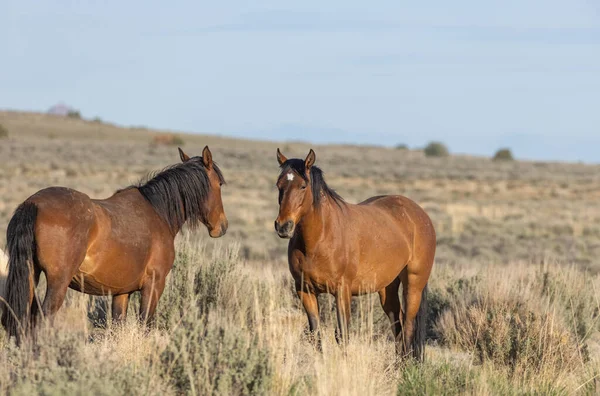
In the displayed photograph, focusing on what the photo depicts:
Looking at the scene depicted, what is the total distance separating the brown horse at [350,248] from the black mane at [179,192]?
2.70 ft

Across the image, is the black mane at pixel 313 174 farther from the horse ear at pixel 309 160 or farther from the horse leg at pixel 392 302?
the horse leg at pixel 392 302

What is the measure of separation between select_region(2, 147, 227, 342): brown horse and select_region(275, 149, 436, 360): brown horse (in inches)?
37.4

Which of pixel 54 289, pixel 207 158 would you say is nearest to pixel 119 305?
pixel 54 289

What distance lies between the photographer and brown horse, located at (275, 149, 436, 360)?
23.3 ft

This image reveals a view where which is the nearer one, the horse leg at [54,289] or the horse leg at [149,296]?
the horse leg at [54,289]

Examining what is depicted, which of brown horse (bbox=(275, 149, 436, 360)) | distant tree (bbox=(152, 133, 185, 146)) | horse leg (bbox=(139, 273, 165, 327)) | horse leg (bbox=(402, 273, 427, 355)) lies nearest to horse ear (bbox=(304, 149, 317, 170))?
brown horse (bbox=(275, 149, 436, 360))

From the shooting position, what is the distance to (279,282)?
10.4 m

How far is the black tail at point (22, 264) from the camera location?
614cm

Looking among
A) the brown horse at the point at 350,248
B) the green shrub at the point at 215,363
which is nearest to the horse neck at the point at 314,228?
the brown horse at the point at 350,248

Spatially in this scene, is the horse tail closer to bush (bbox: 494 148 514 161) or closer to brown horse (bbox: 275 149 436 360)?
brown horse (bbox: 275 149 436 360)

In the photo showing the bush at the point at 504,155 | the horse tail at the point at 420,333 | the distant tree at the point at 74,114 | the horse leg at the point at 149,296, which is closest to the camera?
the horse leg at the point at 149,296

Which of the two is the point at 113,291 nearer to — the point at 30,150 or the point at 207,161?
the point at 207,161

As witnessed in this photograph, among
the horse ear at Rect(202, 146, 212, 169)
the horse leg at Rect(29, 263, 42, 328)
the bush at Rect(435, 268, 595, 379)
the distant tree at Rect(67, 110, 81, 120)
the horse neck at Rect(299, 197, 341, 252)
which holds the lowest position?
the bush at Rect(435, 268, 595, 379)

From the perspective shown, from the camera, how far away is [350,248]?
749 cm
